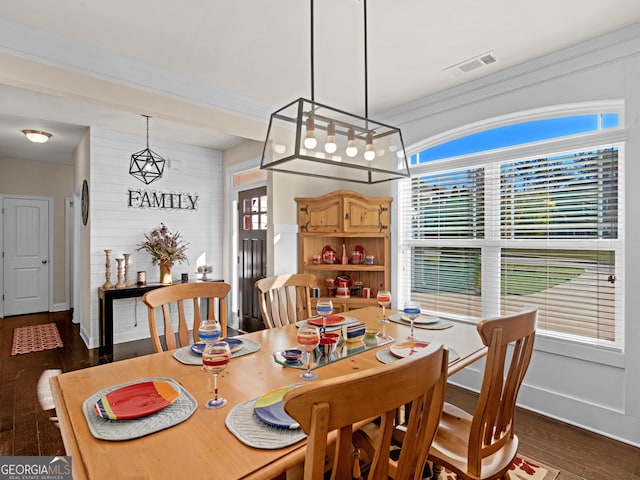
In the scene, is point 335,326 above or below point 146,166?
below

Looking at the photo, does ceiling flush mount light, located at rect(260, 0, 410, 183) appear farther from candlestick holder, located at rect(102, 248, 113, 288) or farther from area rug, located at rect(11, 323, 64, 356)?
area rug, located at rect(11, 323, 64, 356)

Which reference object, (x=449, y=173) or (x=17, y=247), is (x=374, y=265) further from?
(x=17, y=247)

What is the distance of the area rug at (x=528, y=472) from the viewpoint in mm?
1974

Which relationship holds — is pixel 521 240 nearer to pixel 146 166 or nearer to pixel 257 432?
pixel 257 432

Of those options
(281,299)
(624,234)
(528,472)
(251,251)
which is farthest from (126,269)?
(624,234)

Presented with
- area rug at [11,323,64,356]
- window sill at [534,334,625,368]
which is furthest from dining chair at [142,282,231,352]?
area rug at [11,323,64,356]

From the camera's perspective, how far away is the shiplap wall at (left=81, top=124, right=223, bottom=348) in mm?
4371

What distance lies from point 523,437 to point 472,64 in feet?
8.88

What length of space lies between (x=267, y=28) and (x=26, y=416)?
3.33m

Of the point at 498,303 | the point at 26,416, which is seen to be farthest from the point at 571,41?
the point at 26,416

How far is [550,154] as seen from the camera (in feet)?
8.83

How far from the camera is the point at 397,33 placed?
2309mm

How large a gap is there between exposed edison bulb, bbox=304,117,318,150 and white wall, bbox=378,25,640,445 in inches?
79.4

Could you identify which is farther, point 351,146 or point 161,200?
point 161,200
